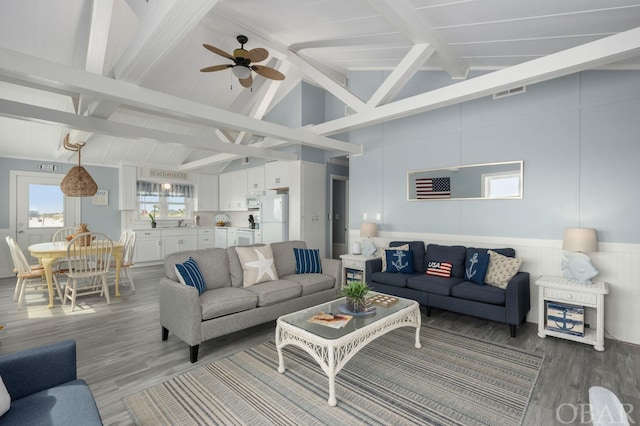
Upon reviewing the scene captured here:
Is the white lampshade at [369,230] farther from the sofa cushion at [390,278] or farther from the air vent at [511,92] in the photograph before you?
the air vent at [511,92]

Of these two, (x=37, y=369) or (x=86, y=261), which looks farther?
(x=86, y=261)

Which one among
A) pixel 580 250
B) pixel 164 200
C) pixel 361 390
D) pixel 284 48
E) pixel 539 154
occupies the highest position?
pixel 284 48

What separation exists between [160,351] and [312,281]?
1.73 m

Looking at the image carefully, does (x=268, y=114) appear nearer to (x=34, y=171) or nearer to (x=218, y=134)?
(x=218, y=134)

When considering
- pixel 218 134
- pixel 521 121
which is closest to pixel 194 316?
pixel 521 121

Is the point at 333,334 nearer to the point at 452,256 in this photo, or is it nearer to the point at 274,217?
the point at 452,256

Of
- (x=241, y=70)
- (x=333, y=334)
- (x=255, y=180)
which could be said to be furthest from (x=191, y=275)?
(x=255, y=180)

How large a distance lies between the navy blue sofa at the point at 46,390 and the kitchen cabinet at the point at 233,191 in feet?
21.5

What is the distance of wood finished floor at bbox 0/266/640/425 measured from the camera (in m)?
2.27

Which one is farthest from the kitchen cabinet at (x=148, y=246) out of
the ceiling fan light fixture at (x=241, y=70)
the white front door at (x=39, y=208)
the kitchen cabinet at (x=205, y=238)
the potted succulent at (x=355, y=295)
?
the potted succulent at (x=355, y=295)

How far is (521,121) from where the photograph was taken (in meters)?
3.97

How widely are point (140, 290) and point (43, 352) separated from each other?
4.06 m

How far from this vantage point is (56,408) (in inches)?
56.2

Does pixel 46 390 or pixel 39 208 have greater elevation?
pixel 39 208
